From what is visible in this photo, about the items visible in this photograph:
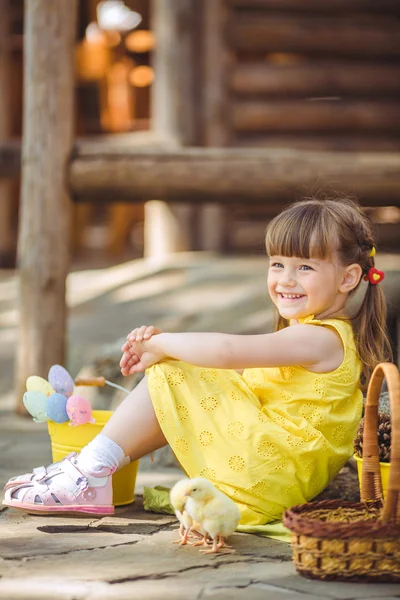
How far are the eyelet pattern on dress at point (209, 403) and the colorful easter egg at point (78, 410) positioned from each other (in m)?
0.43

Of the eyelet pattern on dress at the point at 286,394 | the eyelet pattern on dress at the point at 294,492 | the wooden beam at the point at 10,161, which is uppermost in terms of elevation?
the wooden beam at the point at 10,161

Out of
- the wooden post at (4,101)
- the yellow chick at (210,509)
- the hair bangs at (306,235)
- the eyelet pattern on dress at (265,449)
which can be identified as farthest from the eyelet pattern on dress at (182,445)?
the wooden post at (4,101)

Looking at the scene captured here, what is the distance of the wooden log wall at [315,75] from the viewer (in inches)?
309

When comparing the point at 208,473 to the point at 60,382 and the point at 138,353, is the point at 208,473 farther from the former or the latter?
the point at 60,382

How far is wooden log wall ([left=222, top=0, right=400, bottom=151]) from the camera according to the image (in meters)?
7.85

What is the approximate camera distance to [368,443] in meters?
2.76

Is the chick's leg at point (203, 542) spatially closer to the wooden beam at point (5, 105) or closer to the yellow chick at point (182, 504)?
the yellow chick at point (182, 504)

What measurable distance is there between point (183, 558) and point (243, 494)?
369mm

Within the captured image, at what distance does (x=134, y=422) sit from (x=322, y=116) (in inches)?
214

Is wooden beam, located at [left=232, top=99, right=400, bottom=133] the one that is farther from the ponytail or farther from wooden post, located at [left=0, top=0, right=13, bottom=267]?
the ponytail

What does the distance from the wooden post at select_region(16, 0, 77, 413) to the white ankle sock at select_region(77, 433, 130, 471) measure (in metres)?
2.20

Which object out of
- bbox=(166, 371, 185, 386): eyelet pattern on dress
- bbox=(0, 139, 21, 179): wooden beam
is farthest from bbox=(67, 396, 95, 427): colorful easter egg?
bbox=(0, 139, 21, 179): wooden beam

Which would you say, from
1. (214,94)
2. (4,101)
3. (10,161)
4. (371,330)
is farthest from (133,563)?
(4,101)

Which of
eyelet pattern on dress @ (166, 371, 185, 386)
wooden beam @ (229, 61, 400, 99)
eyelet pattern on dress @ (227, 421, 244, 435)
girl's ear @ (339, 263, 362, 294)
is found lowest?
eyelet pattern on dress @ (227, 421, 244, 435)
